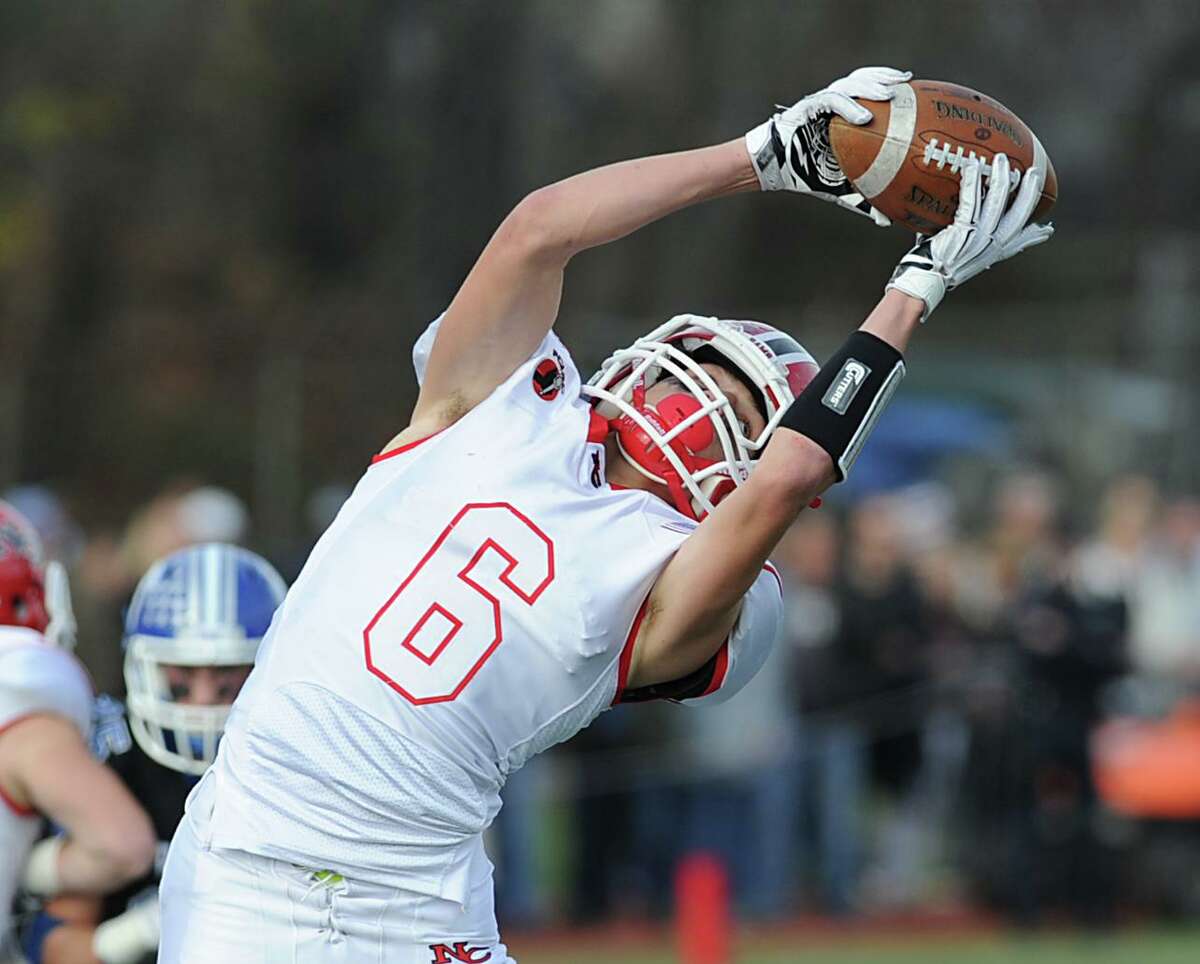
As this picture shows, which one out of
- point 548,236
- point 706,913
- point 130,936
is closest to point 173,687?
point 130,936

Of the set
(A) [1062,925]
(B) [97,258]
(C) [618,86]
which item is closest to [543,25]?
(C) [618,86]

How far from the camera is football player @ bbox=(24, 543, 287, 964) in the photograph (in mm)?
4316

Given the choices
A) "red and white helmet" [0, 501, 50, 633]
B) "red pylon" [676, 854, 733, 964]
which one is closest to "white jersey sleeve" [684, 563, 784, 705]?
"red and white helmet" [0, 501, 50, 633]

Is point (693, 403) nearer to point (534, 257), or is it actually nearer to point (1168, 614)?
point (534, 257)

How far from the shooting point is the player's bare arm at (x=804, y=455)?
3338 mm

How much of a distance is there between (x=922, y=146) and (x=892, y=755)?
25.2 feet

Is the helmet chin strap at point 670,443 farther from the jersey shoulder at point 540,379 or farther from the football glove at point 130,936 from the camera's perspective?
the football glove at point 130,936

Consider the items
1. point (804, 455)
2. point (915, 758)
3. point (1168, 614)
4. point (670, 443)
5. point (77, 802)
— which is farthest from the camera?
point (1168, 614)

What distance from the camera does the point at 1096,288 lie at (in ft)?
58.1

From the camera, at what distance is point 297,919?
3430 millimetres

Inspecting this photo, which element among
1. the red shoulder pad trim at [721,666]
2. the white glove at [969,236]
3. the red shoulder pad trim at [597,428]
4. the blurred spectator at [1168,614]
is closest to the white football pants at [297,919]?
the red shoulder pad trim at [721,666]

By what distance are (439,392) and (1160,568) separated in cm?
816

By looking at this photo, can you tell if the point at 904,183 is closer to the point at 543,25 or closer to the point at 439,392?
the point at 439,392

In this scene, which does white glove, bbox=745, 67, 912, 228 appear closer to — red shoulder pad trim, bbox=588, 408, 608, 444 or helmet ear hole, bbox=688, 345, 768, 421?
helmet ear hole, bbox=688, 345, 768, 421
